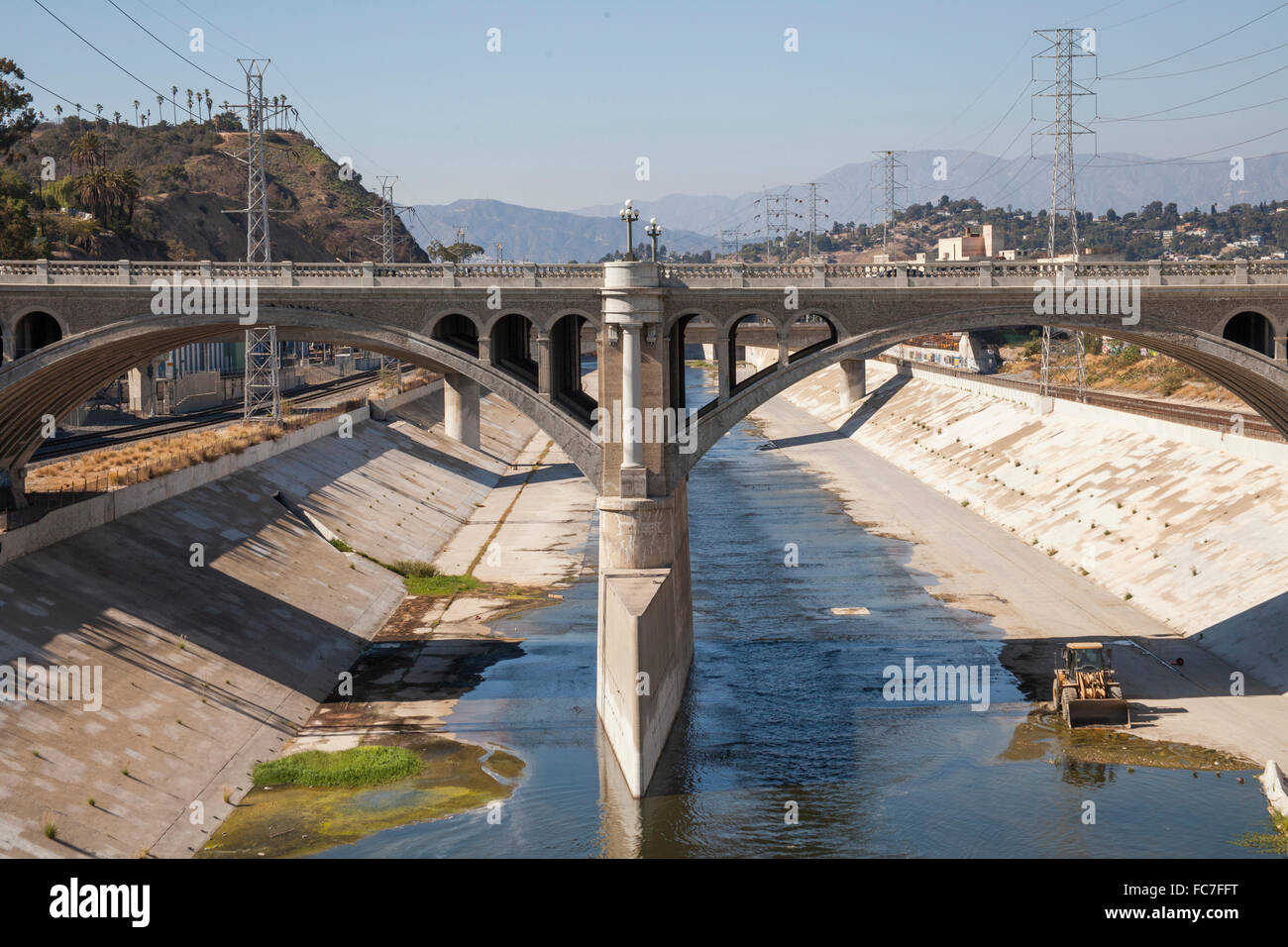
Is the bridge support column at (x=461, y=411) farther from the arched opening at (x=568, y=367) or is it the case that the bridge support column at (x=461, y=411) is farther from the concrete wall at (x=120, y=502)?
the arched opening at (x=568, y=367)

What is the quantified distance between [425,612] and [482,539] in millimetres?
21774

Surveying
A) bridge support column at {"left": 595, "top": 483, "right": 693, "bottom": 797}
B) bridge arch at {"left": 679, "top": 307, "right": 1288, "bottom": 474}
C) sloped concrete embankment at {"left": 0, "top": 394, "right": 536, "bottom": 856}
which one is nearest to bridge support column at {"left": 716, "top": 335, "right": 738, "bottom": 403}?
bridge arch at {"left": 679, "top": 307, "right": 1288, "bottom": 474}

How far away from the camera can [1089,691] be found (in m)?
48.8

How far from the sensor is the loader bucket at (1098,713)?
4819 cm

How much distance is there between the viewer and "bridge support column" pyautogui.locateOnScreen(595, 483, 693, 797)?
4325 centimetres

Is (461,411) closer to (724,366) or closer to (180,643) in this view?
(724,366)

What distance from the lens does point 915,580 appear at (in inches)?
2923

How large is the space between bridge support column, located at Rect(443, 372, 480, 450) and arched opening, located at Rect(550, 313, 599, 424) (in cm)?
5864

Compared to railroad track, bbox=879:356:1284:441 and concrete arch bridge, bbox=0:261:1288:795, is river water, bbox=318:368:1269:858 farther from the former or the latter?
railroad track, bbox=879:356:1284:441

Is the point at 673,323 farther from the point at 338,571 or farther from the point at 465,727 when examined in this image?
the point at 338,571

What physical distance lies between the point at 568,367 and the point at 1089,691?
27357 mm

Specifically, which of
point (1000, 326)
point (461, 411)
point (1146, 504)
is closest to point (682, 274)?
point (1000, 326)

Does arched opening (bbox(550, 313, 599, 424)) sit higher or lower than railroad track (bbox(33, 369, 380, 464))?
higher
